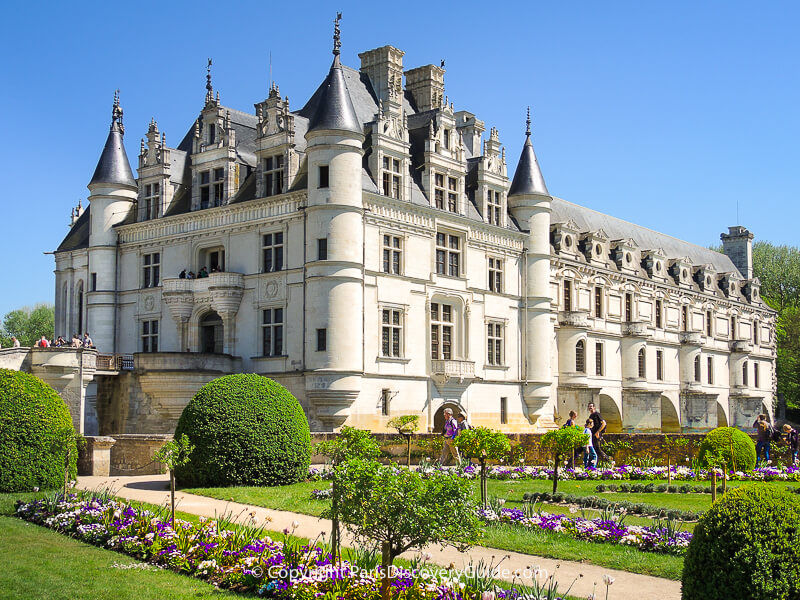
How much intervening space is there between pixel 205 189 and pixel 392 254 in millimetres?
9206

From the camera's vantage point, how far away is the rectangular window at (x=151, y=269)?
4066cm

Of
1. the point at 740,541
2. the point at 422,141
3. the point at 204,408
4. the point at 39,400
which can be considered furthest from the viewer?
the point at 422,141

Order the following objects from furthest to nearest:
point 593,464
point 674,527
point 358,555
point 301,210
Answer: point 301,210, point 593,464, point 674,527, point 358,555

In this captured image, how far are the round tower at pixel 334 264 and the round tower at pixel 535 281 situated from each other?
38.1 ft

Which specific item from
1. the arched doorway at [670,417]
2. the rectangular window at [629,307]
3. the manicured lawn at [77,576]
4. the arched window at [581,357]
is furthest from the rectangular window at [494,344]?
the manicured lawn at [77,576]

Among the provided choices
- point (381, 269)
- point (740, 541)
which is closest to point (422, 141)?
point (381, 269)

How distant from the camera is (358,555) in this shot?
1035 cm

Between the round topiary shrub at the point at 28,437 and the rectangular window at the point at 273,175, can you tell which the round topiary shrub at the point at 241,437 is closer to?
the round topiary shrub at the point at 28,437

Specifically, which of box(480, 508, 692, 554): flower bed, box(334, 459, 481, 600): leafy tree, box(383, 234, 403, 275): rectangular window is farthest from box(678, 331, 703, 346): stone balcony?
box(334, 459, 481, 600): leafy tree

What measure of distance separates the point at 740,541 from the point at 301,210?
2915 centimetres

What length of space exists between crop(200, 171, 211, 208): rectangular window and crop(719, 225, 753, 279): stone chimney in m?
51.1

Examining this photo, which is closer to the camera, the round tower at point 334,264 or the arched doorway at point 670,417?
the round tower at point 334,264

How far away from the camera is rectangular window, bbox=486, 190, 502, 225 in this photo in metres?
42.4

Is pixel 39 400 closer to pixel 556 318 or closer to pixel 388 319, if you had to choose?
pixel 388 319
